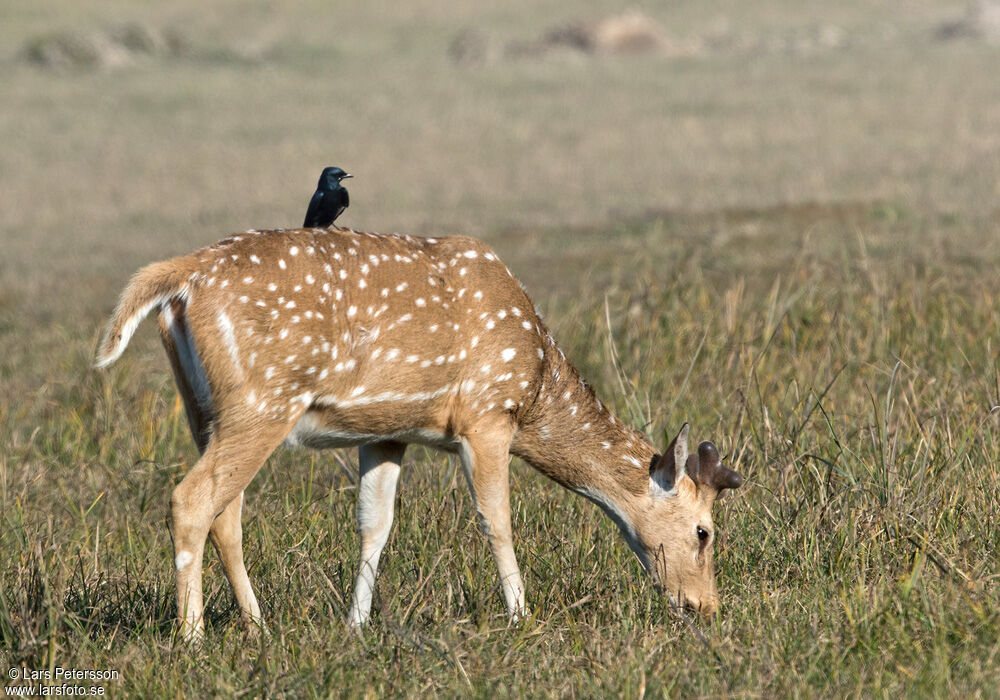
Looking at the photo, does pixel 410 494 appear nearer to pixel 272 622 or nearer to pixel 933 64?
pixel 272 622

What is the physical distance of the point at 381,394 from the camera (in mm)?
5422

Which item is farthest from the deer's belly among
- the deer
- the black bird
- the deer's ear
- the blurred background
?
the blurred background

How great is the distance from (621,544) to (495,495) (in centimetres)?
81

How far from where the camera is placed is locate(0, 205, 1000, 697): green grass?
462 centimetres

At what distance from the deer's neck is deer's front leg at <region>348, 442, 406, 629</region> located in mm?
538

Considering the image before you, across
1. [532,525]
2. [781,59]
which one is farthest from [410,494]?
[781,59]

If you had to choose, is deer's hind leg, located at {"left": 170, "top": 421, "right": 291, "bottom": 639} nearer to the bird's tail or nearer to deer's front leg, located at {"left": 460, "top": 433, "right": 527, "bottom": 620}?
the bird's tail

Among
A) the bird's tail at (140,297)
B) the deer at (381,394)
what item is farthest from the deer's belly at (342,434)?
the bird's tail at (140,297)

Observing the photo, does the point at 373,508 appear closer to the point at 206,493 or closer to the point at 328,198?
the point at 206,493

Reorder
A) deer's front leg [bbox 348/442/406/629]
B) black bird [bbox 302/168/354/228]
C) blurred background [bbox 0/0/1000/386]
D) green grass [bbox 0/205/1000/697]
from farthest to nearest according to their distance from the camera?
blurred background [bbox 0/0/1000/386]
black bird [bbox 302/168/354/228]
deer's front leg [bbox 348/442/406/629]
green grass [bbox 0/205/1000/697]

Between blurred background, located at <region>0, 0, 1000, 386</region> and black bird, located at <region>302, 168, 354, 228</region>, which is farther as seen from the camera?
blurred background, located at <region>0, 0, 1000, 386</region>

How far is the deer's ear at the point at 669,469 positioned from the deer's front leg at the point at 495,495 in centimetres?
63

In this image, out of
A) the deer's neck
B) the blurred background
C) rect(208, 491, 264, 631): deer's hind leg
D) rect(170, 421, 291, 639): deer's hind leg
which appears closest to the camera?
rect(170, 421, 291, 639): deer's hind leg

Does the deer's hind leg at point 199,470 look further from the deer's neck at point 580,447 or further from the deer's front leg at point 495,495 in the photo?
the deer's neck at point 580,447
